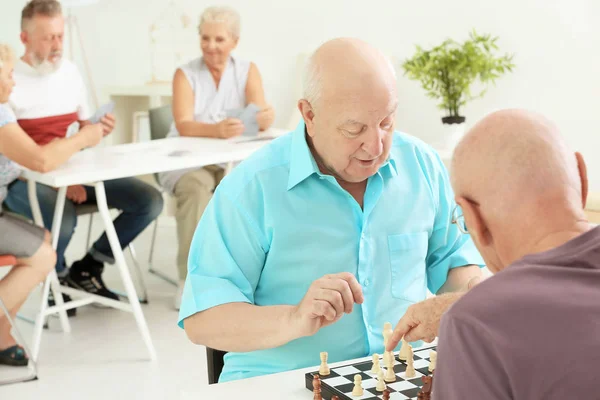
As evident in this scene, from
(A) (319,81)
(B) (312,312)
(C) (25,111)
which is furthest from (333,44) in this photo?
(C) (25,111)

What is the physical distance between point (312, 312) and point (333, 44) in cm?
59

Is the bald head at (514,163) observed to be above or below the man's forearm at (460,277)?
above

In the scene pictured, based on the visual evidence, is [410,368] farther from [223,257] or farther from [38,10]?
[38,10]

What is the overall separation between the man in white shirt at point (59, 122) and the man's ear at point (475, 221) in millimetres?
3066

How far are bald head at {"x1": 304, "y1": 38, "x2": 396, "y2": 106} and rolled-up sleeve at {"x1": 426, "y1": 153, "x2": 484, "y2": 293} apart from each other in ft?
1.04

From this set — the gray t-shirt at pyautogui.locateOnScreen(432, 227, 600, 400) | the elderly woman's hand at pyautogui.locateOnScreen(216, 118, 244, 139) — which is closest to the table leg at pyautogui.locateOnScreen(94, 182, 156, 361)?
the elderly woman's hand at pyautogui.locateOnScreen(216, 118, 244, 139)

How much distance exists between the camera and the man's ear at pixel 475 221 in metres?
1.18

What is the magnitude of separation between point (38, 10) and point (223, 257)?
2698 mm

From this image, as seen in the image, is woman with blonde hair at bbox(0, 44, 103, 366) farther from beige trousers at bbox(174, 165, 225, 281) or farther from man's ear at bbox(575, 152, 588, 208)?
man's ear at bbox(575, 152, 588, 208)

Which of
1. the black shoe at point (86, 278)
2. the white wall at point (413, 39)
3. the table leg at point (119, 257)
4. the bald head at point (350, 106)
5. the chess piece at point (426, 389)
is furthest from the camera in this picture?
the white wall at point (413, 39)

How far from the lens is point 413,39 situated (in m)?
5.59

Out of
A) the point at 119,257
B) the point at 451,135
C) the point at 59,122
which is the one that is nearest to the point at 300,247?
the point at 119,257

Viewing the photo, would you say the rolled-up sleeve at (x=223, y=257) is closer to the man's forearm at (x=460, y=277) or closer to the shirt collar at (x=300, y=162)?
the shirt collar at (x=300, y=162)

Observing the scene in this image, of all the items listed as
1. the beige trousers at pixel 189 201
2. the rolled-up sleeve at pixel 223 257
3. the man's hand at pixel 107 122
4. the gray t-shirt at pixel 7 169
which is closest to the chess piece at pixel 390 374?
the rolled-up sleeve at pixel 223 257
